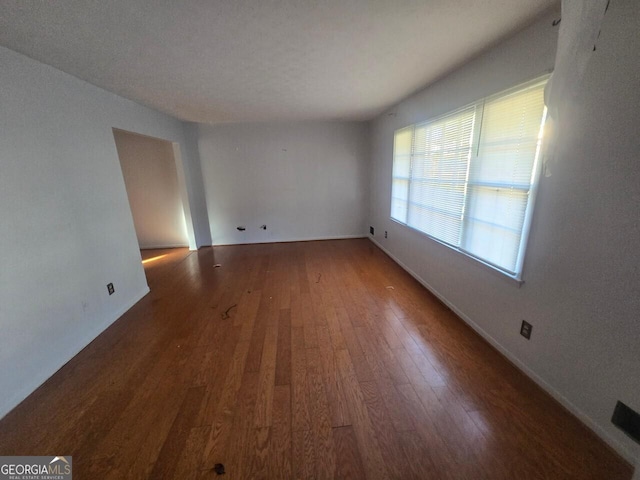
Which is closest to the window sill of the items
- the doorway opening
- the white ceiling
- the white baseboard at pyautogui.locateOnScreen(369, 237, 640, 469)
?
the white baseboard at pyautogui.locateOnScreen(369, 237, 640, 469)

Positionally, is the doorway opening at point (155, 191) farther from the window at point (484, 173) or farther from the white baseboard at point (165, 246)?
the window at point (484, 173)

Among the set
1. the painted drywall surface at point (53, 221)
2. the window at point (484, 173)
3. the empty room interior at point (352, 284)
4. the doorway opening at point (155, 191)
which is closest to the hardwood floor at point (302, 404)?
the empty room interior at point (352, 284)

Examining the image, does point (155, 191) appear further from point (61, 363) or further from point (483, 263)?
point (483, 263)

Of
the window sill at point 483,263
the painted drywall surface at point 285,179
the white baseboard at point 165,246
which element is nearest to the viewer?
the window sill at point 483,263

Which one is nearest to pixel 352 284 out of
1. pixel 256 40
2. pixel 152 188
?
pixel 256 40

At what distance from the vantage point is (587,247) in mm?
1277

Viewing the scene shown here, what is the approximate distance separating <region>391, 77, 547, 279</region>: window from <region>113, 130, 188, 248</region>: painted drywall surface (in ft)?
14.0

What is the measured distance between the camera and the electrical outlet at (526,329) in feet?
5.38

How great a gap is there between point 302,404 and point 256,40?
92.9 inches

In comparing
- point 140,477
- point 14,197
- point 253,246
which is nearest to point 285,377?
point 140,477

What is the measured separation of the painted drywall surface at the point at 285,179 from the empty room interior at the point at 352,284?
160 cm

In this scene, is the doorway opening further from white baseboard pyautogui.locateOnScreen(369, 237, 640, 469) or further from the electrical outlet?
the electrical outlet

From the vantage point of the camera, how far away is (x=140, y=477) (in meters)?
1.18

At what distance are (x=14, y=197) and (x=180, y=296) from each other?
5.57 ft
